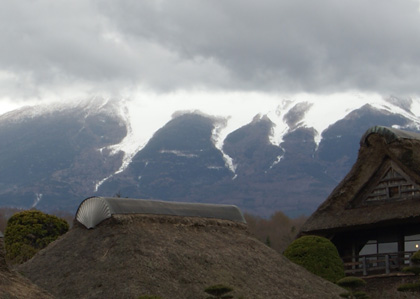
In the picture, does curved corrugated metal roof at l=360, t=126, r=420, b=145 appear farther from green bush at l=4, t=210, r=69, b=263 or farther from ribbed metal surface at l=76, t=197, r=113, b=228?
green bush at l=4, t=210, r=69, b=263

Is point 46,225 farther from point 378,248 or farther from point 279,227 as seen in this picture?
point 279,227

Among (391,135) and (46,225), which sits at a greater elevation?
(391,135)

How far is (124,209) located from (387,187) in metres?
15.7

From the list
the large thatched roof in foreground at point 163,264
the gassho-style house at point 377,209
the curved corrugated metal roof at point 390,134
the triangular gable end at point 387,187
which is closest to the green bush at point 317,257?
the large thatched roof in foreground at point 163,264

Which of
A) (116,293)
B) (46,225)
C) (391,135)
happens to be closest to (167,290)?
(116,293)

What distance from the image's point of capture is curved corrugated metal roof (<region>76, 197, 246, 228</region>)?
29.6 m

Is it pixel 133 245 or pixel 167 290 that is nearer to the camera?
pixel 167 290

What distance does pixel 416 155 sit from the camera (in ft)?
128

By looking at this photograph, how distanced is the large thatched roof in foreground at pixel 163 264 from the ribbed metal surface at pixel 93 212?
0.97ft

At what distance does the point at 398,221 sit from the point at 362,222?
192cm

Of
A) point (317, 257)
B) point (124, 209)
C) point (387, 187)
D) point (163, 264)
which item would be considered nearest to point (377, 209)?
point (387, 187)

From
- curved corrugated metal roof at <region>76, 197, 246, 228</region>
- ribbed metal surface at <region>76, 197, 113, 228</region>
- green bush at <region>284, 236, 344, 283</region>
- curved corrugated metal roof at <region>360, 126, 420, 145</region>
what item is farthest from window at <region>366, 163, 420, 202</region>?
ribbed metal surface at <region>76, 197, 113, 228</region>

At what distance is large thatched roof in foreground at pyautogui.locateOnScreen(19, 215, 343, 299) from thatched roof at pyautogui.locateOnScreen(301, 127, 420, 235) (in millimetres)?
7492

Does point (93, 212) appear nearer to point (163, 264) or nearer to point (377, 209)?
point (163, 264)
